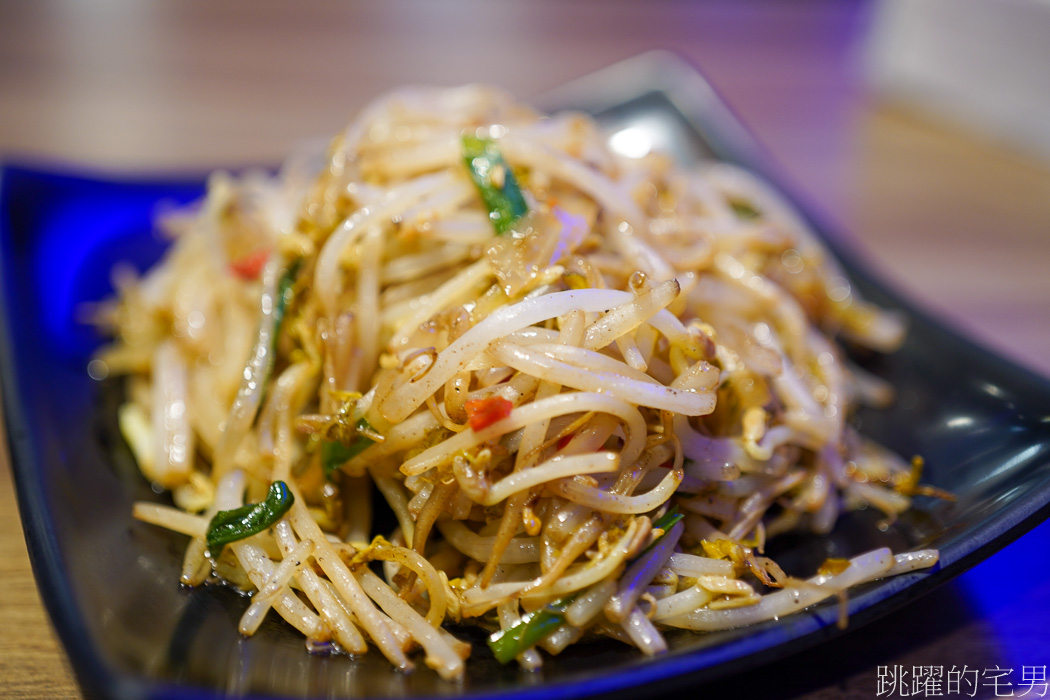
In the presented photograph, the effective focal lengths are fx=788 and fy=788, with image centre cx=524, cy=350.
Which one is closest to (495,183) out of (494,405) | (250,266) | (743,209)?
(494,405)

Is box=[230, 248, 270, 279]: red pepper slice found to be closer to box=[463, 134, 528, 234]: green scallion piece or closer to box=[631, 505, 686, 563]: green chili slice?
box=[463, 134, 528, 234]: green scallion piece

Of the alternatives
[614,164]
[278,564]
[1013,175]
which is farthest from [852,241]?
[278,564]

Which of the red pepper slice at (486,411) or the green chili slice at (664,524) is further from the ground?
the red pepper slice at (486,411)

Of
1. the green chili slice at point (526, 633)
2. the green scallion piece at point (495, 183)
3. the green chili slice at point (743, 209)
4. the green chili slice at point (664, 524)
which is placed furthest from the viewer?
the green chili slice at point (743, 209)

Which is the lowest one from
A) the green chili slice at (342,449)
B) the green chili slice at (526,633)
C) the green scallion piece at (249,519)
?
the green chili slice at (526,633)

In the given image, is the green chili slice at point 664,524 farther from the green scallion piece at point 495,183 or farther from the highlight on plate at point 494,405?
the green scallion piece at point 495,183

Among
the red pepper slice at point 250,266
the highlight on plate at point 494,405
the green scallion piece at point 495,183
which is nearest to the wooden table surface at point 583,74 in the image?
the highlight on plate at point 494,405

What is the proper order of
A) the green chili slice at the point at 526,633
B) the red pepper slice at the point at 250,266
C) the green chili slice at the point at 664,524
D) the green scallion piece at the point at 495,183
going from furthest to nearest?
the red pepper slice at the point at 250,266 < the green scallion piece at the point at 495,183 < the green chili slice at the point at 664,524 < the green chili slice at the point at 526,633

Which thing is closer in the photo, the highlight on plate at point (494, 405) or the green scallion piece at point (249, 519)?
the highlight on plate at point (494, 405)

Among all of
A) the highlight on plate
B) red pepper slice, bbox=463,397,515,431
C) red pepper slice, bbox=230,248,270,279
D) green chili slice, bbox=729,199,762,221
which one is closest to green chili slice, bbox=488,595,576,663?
the highlight on plate
